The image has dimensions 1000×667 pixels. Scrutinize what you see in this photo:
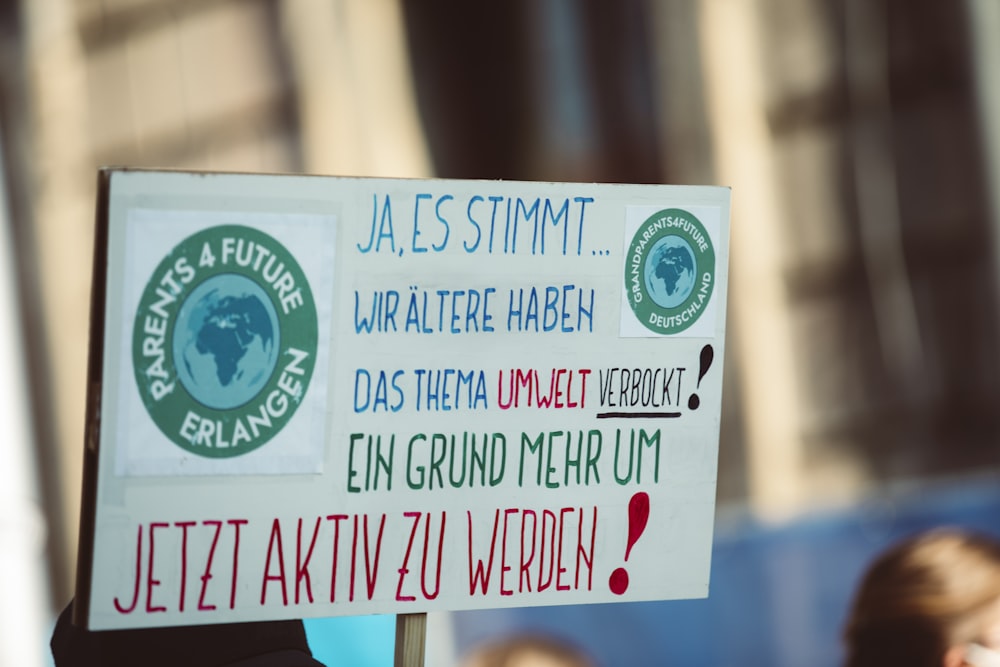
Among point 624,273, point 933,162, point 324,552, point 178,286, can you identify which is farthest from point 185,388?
point 933,162

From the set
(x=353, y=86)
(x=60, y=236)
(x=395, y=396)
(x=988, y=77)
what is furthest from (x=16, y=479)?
(x=395, y=396)

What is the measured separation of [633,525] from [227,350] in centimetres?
50

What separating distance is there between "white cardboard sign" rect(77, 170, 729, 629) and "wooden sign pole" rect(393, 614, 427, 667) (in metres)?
0.03

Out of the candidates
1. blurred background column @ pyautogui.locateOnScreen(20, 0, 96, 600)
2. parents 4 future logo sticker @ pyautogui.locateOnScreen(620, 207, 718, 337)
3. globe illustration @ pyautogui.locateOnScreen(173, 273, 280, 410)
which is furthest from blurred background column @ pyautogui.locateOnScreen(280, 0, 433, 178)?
globe illustration @ pyautogui.locateOnScreen(173, 273, 280, 410)

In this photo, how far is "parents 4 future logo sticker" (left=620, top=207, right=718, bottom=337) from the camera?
148 cm

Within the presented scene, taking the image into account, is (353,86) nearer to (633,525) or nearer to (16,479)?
(16,479)

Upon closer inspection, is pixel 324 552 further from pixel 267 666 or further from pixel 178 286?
pixel 178 286

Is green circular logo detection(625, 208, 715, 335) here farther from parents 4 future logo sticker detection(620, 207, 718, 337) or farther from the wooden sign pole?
the wooden sign pole

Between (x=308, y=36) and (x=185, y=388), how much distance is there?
3.37 meters

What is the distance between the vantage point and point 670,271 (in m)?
1.50

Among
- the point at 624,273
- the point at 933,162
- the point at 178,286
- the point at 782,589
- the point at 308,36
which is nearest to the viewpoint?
the point at 178,286

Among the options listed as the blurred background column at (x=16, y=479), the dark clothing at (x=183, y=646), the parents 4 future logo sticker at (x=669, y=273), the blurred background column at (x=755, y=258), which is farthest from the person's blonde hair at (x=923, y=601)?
the blurred background column at (x=16, y=479)

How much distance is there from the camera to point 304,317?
4.48ft

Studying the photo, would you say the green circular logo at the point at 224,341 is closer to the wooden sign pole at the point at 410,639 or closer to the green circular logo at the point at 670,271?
the wooden sign pole at the point at 410,639
